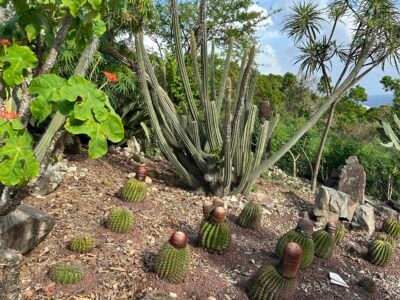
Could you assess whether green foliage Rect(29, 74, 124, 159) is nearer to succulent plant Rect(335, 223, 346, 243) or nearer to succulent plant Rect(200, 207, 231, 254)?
succulent plant Rect(200, 207, 231, 254)

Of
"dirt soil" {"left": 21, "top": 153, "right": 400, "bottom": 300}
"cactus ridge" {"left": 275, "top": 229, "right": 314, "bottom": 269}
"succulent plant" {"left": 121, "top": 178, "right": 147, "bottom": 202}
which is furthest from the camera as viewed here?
"succulent plant" {"left": 121, "top": 178, "right": 147, "bottom": 202}

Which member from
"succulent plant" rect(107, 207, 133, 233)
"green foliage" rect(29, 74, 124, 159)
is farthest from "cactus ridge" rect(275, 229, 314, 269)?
"green foliage" rect(29, 74, 124, 159)

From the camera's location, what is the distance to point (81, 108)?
4.47 feet

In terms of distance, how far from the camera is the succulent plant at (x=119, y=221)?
11.4ft

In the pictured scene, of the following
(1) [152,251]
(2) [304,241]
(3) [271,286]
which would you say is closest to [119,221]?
(1) [152,251]

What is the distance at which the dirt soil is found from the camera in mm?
2906

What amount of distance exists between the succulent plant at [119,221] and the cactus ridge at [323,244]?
1711 millimetres

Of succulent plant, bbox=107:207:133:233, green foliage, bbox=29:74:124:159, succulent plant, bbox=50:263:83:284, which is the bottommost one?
succulent plant, bbox=50:263:83:284

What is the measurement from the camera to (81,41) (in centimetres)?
176

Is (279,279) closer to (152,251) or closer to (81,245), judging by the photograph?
(152,251)

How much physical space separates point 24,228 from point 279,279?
1.79 metres

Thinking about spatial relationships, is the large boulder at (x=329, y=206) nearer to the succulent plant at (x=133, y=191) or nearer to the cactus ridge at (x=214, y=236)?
the cactus ridge at (x=214, y=236)

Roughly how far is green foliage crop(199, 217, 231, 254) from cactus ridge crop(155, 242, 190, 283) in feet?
1.68

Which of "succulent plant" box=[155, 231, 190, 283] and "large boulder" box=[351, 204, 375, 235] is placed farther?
"large boulder" box=[351, 204, 375, 235]
